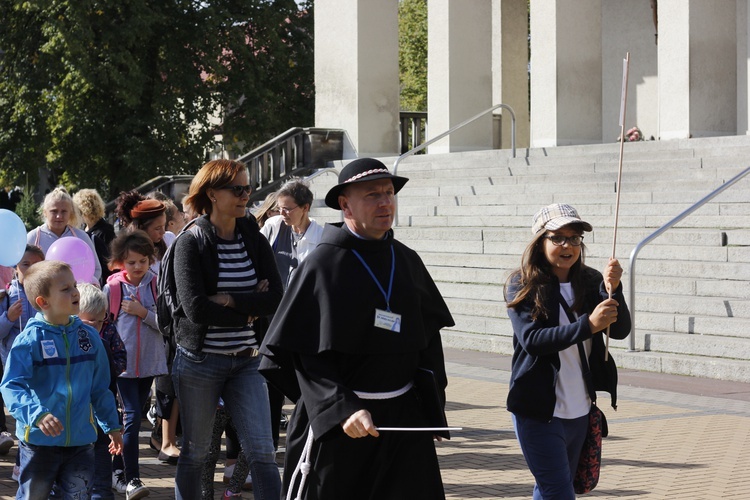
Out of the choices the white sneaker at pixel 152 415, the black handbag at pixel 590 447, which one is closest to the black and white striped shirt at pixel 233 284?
the black handbag at pixel 590 447

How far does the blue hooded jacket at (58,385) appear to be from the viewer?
18.1 feet

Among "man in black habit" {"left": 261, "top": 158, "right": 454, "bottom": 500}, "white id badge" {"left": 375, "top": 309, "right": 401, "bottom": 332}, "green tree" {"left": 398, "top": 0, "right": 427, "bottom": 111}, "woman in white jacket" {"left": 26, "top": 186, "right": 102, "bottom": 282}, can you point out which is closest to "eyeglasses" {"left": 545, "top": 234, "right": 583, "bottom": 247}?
"man in black habit" {"left": 261, "top": 158, "right": 454, "bottom": 500}

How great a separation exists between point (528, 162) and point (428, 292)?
1560 cm

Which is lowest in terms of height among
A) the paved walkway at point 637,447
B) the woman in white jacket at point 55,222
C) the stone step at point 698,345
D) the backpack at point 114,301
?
the paved walkway at point 637,447

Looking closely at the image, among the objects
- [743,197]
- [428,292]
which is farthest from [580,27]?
[428,292]

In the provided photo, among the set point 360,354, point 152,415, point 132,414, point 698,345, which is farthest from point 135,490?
point 698,345

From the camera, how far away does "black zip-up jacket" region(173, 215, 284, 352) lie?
5.63 meters

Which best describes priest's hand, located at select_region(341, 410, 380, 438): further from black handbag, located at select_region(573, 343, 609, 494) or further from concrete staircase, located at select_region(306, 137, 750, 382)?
concrete staircase, located at select_region(306, 137, 750, 382)

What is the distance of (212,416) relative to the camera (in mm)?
5809

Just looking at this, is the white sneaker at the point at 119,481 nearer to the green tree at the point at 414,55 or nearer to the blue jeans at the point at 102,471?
the blue jeans at the point at 102,471

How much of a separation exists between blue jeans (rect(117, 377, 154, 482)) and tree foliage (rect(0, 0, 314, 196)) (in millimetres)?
23863

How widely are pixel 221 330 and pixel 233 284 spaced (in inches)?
9.0

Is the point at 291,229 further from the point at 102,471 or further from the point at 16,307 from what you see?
the point at 102,471

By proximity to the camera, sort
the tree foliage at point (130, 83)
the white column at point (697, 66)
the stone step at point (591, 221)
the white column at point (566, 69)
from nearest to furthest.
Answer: the stone step at point (591, 221)
the white column at point (697, 66)
the white column at point (566, 69)
the tree foliage at point (130, 83)
